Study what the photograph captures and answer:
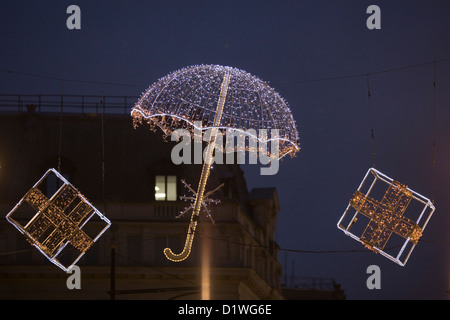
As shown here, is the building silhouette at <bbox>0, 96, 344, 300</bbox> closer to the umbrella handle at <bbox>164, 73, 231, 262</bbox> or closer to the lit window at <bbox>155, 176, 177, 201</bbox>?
the lit window at <bbox>155, 176, 177, 201</bbox>

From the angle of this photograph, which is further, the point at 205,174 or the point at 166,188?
the point at 166,188

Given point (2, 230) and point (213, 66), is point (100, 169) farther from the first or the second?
point (213, 66)

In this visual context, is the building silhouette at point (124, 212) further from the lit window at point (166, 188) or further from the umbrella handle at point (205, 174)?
the umbrella handle at point (205, 174)

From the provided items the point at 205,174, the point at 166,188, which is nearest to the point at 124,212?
the point at 166,188

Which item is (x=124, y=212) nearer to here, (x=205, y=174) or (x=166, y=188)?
(x=166, y=188)

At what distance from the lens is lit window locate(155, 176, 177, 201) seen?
2803 inches

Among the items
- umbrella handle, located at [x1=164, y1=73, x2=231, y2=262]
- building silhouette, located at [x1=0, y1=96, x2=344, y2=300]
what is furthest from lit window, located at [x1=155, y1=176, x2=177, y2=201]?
umbrella handle, located at [x1=164, y1=73, x2=231, y2=262]

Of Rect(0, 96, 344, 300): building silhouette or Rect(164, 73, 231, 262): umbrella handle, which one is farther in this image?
Rect(0, 96, 344, 300): building silhouette

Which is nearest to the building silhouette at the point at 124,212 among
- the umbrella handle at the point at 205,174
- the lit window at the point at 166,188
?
the lit window at the point at 166,188

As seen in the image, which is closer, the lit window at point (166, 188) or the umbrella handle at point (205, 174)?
the umbrella handle at point (205, 174)

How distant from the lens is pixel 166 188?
235ft

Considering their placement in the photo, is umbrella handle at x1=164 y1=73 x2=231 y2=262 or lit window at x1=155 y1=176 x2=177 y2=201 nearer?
umbrella handle at x1=164 y1=73 x2=231 y2=262

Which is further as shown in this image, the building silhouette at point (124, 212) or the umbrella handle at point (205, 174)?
the building silhouette at point (124, 212)

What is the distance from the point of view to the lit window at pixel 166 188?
71.2m
